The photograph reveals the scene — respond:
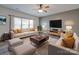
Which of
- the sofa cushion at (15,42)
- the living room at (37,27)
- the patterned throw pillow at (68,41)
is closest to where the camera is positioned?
the living room at (37,27)

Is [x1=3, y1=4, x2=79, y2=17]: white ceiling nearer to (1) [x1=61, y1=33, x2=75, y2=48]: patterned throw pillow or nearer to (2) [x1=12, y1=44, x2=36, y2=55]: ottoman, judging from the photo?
(1) [x1=61, y1=33, x2=75, y2=48]: patterned throw pillow

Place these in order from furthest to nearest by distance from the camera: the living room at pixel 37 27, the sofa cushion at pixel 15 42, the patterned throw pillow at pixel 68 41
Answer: the patterned throw pillow at pixel 68 41, the sofa cushion at pixel 15 42, the living room at pixel 37 27

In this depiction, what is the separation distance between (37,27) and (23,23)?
343mm

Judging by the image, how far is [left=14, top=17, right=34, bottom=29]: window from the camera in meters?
1.71

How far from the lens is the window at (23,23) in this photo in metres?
1.71

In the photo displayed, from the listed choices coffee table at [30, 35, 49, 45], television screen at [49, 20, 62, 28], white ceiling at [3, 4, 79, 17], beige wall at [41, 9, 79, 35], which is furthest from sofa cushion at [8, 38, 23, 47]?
beige wall at [41, 9, 79, 35]

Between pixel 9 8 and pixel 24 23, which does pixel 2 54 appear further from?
pixel 9 8

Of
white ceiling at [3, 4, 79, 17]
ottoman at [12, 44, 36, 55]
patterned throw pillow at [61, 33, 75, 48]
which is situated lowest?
ottoman at [12, 44, 36, 55]

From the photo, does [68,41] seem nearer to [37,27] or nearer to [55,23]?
[55,23]

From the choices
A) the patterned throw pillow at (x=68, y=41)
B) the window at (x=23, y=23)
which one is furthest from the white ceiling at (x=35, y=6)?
the patterned throw pillow at (x=68, y=41)

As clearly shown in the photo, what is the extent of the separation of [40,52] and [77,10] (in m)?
1.28

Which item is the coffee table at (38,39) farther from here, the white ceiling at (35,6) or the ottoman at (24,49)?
the white ceiling at (35,6)

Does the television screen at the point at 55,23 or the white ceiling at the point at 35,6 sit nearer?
the white ceiling at the point at 35,6
